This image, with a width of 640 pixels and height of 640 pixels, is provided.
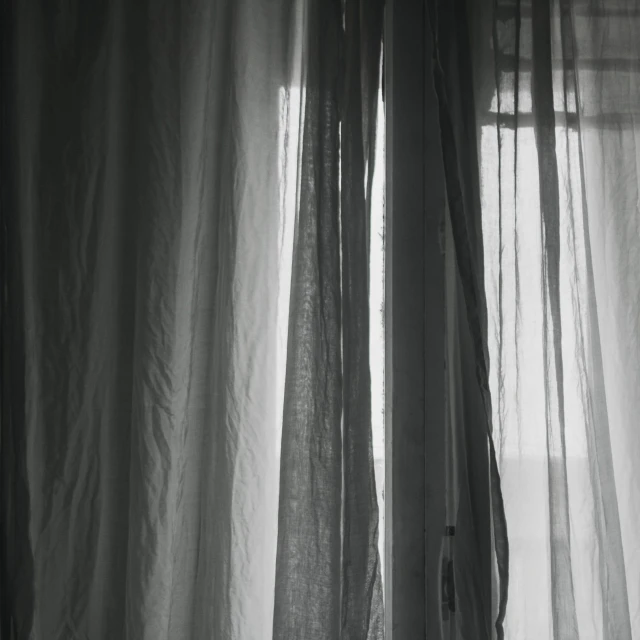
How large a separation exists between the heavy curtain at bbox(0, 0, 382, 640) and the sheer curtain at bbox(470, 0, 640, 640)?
244mm

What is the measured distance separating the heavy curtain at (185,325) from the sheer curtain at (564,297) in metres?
0.24

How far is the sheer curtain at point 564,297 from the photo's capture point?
3.99 feet

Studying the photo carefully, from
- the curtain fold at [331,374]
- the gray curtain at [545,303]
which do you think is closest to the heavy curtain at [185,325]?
the curtain fold at [331,374]

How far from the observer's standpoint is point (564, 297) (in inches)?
50.2

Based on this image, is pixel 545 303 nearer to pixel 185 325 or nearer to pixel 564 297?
pixel 564 297

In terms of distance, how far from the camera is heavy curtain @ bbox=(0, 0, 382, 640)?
1.14 metres

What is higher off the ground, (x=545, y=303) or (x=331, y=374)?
(x=545, y=303)

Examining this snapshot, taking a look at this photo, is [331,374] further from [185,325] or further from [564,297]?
[564,297]

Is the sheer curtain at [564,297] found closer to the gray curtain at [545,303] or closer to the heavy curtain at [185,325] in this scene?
the gray curtain at [545,303]

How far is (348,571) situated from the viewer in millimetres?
1160

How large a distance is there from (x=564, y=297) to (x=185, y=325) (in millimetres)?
648

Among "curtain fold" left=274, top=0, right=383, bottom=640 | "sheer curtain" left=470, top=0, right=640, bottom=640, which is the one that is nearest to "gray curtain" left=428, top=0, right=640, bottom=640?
"sheer curtain" left=470, top=0, right=640, bottom=640

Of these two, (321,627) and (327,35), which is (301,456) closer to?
(321,627)

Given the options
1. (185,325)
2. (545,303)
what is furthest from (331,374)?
(545,303)
